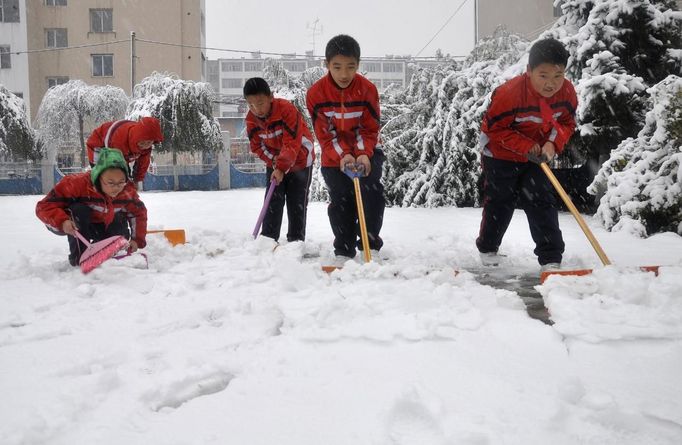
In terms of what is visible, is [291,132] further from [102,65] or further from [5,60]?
[5,60]

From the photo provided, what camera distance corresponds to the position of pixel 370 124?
3.44m

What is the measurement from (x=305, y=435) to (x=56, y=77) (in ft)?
91.3

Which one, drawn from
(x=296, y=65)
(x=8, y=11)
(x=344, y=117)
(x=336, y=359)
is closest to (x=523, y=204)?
(x=344, y=117)

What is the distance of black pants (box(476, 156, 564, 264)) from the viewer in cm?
306

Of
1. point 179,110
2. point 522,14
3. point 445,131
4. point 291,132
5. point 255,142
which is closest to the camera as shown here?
point 291,132

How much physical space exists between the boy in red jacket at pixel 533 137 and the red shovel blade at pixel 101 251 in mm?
A: 2096

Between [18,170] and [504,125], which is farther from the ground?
[504,125]

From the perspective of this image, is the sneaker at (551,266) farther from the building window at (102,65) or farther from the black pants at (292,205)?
the building window at (102,65)

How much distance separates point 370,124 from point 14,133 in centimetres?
1741

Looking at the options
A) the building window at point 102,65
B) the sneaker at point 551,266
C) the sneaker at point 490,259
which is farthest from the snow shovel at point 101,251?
the building window at point 102,65

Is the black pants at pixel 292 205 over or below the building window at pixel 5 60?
below

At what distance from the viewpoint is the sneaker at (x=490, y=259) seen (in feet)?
10.9

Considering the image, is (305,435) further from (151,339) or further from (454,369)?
(151,339)

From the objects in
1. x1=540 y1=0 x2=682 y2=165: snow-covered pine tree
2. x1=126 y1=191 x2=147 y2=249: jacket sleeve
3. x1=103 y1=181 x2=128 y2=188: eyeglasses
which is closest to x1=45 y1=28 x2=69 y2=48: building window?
x1=540 y1=0 x2=682 y2=165: snow-covered pine tree
